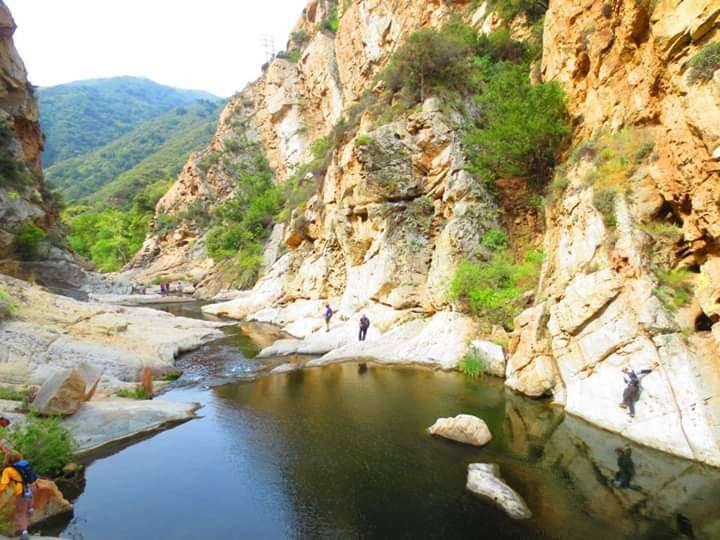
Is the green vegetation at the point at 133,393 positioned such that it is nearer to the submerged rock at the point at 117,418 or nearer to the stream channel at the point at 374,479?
the submerged rock at the point at 117,418

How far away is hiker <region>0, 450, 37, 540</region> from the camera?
7285 millimetres

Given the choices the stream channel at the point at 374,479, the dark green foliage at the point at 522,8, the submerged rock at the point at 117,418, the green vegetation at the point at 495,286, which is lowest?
the stream channel at the point at 374,479

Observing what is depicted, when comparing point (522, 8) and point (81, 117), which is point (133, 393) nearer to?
point (522, 8)

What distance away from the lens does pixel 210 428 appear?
524 inches

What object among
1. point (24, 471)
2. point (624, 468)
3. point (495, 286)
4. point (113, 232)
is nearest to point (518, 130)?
point (495, 286)

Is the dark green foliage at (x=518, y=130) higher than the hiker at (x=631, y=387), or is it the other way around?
the dark green foliage at (x=518, y=130)

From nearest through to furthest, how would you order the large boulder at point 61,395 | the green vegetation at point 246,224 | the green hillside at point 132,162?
the large boulder at point 61,395 < the green vegetation at point 246,224 < the green hillside at point 132,162

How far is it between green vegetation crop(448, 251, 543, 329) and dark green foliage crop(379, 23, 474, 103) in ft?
43.9

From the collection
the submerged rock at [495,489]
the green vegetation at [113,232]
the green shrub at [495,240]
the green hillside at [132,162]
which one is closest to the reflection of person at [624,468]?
the submerged rock at [495,489]

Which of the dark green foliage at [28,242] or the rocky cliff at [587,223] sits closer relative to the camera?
the rocky cliff at [587,223]

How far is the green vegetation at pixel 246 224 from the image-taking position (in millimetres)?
49094

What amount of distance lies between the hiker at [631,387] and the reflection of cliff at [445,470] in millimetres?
1037

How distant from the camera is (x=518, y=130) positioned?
22.4m

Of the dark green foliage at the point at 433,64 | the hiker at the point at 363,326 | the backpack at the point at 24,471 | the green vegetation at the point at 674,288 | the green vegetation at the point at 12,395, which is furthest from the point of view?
the dark green foliage at the point at 433,64
